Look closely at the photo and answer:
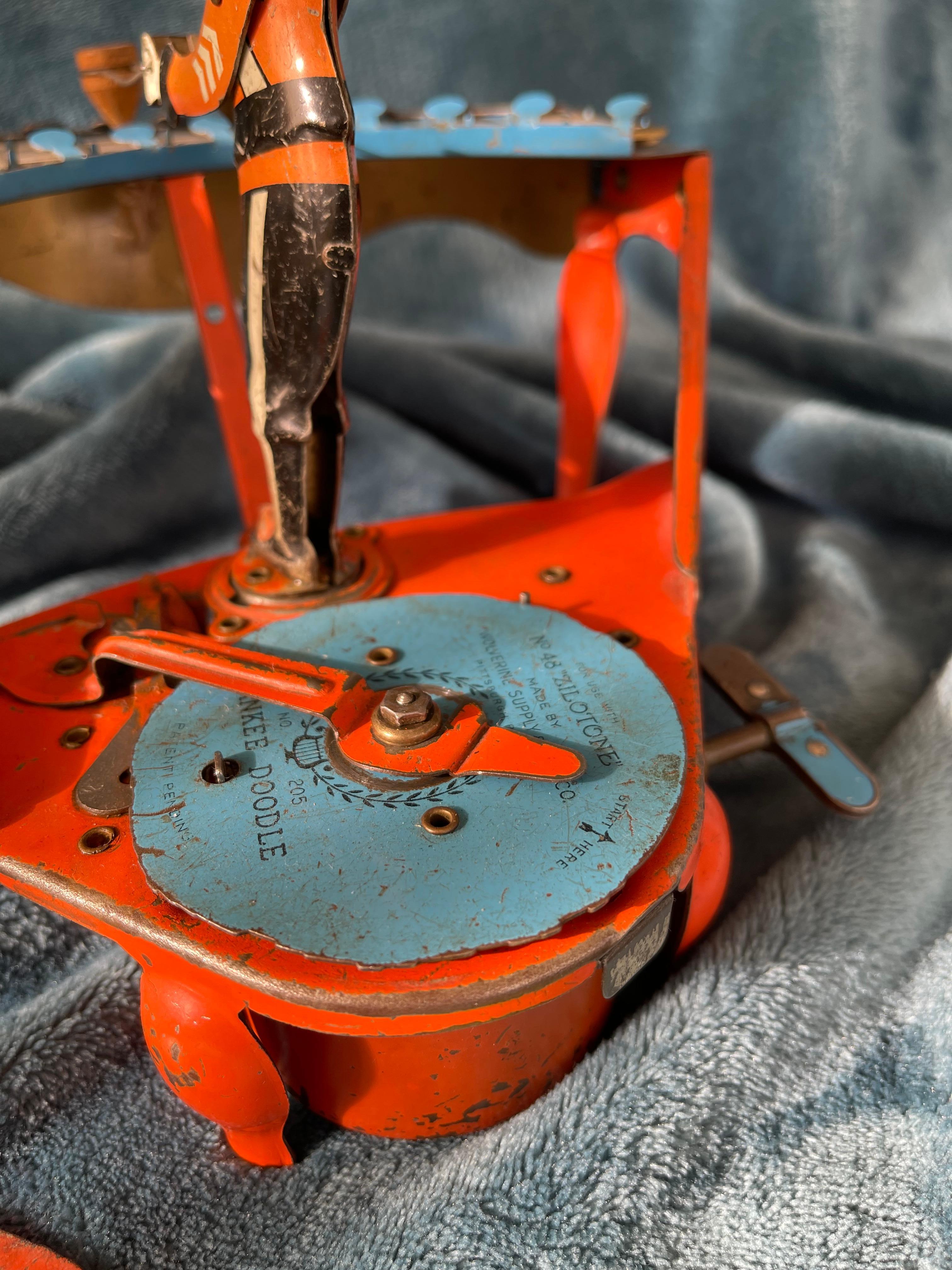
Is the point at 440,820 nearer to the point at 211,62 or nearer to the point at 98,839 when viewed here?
the point at 98,839

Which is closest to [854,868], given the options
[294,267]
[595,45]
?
[294,267]

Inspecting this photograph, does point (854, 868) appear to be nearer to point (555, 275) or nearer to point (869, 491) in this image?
point (869, 491)

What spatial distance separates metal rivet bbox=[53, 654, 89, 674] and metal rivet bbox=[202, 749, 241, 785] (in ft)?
0.44

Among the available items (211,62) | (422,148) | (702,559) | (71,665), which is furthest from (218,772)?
(702,559)

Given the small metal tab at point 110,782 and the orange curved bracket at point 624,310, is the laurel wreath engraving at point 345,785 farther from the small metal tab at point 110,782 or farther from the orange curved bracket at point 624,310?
the orange curved bracket at point 624,310

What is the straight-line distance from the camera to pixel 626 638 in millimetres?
592

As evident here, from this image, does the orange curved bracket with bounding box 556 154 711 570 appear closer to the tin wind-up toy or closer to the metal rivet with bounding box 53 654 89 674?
the tin wind-up toy

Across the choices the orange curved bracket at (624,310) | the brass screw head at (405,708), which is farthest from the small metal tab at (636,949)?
the orange curved bracket at (624,310)

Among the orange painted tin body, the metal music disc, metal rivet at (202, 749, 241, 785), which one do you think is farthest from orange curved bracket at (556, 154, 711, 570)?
metal rivet at (202, 749, 241, 785)

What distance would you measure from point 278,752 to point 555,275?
104cm

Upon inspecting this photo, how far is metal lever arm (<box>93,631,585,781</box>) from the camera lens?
45 centimetres

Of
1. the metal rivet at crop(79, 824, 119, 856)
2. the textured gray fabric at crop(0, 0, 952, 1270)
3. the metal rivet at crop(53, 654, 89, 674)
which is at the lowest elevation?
the textured gray fabric at crop(0, 0, 952, 1270)

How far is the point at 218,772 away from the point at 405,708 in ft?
0.29

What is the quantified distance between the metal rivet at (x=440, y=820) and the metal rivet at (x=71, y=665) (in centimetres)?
23
